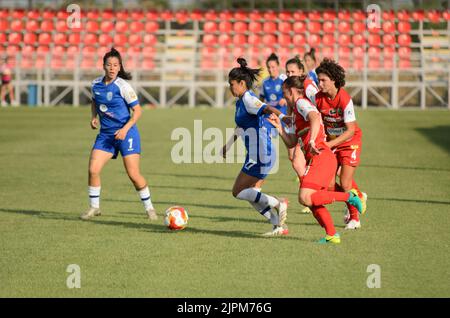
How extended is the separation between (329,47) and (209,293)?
31253 mm

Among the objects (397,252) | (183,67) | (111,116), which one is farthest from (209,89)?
(397,252)

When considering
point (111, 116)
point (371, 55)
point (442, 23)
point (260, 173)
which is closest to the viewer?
point (260, 173)

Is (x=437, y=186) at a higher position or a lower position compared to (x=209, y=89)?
lower

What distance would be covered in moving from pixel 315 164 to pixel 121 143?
2803 mm

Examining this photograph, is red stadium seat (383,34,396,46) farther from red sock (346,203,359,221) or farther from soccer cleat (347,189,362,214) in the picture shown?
soccer cleat (347,189,362,214)

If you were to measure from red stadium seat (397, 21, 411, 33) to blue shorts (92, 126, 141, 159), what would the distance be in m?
28.6

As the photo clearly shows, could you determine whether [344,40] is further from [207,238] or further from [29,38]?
[207,238]

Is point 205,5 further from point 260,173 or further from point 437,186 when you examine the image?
point 260,173

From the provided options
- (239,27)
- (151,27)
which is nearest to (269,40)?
(239,27)

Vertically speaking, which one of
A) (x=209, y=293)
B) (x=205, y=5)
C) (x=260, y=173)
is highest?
(x=205, y=5)

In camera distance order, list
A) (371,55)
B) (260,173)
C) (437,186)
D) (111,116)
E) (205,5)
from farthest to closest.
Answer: (205,5) < (371,55) < (437,186) < (111,116) < (260,173)

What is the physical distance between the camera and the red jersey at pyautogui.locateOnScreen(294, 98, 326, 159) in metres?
8.99

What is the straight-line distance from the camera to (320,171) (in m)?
8.95

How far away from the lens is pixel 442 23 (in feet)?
128
